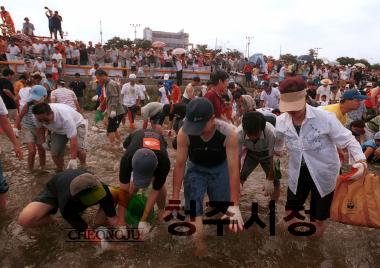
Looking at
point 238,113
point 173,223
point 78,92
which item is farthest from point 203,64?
A: point 173,223

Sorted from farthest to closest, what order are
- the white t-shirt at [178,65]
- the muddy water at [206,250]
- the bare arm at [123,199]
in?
1. the white t-shirt at [178,65]
2. the bare arm at [123,199]
3. the muddy water at [206,250]

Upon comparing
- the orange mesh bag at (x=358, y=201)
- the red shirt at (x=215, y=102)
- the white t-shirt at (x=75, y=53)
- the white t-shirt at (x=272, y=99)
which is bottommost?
the orange mesh bag at (x=358, y=201)

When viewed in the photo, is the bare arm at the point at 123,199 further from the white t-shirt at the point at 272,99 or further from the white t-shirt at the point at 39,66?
the white t-shirt at the point at 39,66

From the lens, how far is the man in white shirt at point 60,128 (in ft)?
15.9

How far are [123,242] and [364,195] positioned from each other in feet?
7.93

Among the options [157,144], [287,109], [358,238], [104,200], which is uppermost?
[287,109]

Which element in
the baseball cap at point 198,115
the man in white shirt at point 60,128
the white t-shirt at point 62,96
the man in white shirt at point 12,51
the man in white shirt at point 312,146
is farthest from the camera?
the man in white shirt at point 12,51

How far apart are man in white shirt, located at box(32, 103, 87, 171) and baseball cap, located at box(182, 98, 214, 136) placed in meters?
2.52

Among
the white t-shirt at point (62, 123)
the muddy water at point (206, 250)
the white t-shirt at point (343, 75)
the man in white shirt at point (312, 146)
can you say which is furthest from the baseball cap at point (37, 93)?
the white t-shirt at point (343, 75)

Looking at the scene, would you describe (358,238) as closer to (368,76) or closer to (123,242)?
(123,242)

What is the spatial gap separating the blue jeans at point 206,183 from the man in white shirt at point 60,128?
6.88 feet

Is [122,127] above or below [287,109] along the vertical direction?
below

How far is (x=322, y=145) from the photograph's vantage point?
331 centimetres

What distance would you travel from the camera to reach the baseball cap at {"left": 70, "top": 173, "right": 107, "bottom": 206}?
3.25 meters
